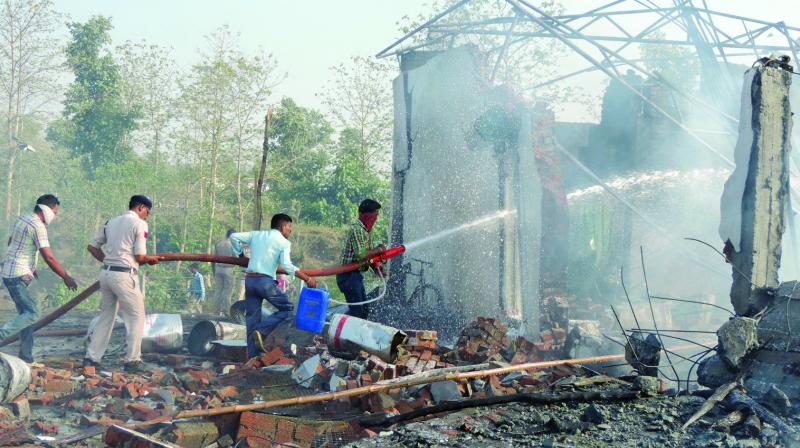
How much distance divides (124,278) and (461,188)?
5.15 meters

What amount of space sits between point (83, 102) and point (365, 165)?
1082cm

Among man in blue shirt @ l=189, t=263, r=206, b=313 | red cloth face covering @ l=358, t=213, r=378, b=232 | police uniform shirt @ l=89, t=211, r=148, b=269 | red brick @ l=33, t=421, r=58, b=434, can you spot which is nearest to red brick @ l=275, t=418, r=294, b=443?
red brick @ l=33, t=421, r=58, b=434

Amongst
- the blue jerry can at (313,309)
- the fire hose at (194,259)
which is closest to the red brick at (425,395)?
the blue jerry can at (313,309)

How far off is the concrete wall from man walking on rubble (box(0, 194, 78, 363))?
5.18 meters

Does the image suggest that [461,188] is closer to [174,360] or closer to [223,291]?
[174,360]

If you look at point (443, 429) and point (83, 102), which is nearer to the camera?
point (443, 429)

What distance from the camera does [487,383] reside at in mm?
5879

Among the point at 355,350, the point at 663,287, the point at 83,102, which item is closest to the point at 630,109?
the point at 663,287

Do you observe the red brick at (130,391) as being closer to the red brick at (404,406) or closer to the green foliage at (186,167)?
the red brick at (404,406)

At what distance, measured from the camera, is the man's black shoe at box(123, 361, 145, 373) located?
21.6ft

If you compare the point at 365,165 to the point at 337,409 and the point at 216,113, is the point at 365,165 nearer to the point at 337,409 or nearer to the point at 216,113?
the point at 216,113

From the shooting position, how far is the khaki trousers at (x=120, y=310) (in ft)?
21.4

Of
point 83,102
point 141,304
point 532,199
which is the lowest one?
point 141,304

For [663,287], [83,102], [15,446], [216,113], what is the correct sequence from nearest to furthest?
[15,446] < [663,287] < [216,113] < [83,102]
